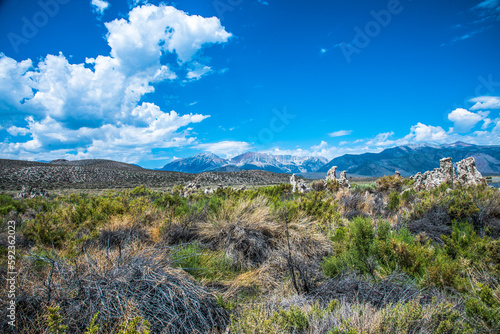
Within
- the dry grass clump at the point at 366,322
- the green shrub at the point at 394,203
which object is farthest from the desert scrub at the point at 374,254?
the green shrub at the point at 394,203

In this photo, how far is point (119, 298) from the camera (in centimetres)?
218

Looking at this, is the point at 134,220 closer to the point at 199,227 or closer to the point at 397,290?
the point at 199,227

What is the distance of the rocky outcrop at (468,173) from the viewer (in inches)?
398

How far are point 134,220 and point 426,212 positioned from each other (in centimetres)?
764

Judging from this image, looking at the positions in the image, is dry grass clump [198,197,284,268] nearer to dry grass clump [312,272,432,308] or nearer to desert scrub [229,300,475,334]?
dry grass clump [312,272,432,308]

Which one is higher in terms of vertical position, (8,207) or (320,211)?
(8,207)

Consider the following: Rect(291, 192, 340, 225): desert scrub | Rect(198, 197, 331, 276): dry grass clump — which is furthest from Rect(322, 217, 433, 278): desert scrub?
Rect(291, 192, 340, 225): desert scrub

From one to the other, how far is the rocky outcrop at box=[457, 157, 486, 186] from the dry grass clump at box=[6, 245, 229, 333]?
13.3m

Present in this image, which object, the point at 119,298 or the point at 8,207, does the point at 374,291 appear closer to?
the point at 119,298

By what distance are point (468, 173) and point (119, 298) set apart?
1474 centimetres

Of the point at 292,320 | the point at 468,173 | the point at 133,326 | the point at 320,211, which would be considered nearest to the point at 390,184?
the point at 468,173

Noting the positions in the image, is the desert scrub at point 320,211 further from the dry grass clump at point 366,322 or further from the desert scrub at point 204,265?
the dry grass clump at point 366,322

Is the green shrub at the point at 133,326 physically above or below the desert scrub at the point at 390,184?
below

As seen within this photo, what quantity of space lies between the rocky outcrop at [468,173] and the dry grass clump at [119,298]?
1332 cm
